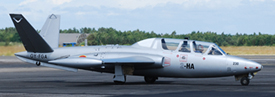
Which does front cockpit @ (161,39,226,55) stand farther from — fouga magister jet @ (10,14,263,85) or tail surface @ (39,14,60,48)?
tail surface @ (39,14,60,48)

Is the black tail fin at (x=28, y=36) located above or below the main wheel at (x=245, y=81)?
above

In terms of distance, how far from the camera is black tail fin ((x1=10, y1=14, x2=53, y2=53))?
20891 millimetres

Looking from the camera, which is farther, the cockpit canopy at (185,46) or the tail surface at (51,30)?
the tail surface at (51,30)

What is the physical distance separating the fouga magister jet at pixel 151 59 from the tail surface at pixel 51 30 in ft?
9.25

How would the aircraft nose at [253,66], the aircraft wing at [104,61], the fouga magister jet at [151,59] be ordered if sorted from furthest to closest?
the aircraft wing at [104,61] < the fouga magister jet at [151,59] < the aircraft nose at [253,66]

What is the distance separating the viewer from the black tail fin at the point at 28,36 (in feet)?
68.5

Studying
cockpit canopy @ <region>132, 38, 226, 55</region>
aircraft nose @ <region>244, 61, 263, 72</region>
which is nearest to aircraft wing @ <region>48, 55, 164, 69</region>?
cockpit canopy @ <region>132, 38, 226, 55</region>

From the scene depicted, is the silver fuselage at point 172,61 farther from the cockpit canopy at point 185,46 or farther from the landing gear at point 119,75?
the landing gear at point 119,75

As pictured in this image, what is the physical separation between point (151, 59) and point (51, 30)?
26.0ft

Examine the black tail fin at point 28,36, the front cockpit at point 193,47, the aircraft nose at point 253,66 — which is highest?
the black tail fin at point 28,36

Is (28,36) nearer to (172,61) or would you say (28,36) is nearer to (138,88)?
(138,88)

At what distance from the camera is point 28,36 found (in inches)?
845

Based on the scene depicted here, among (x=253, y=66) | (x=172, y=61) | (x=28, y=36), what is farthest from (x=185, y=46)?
(x=28, y=36)

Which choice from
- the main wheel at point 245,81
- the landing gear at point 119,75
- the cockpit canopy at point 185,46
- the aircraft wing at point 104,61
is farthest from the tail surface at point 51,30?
the main wheel at point 245,81
